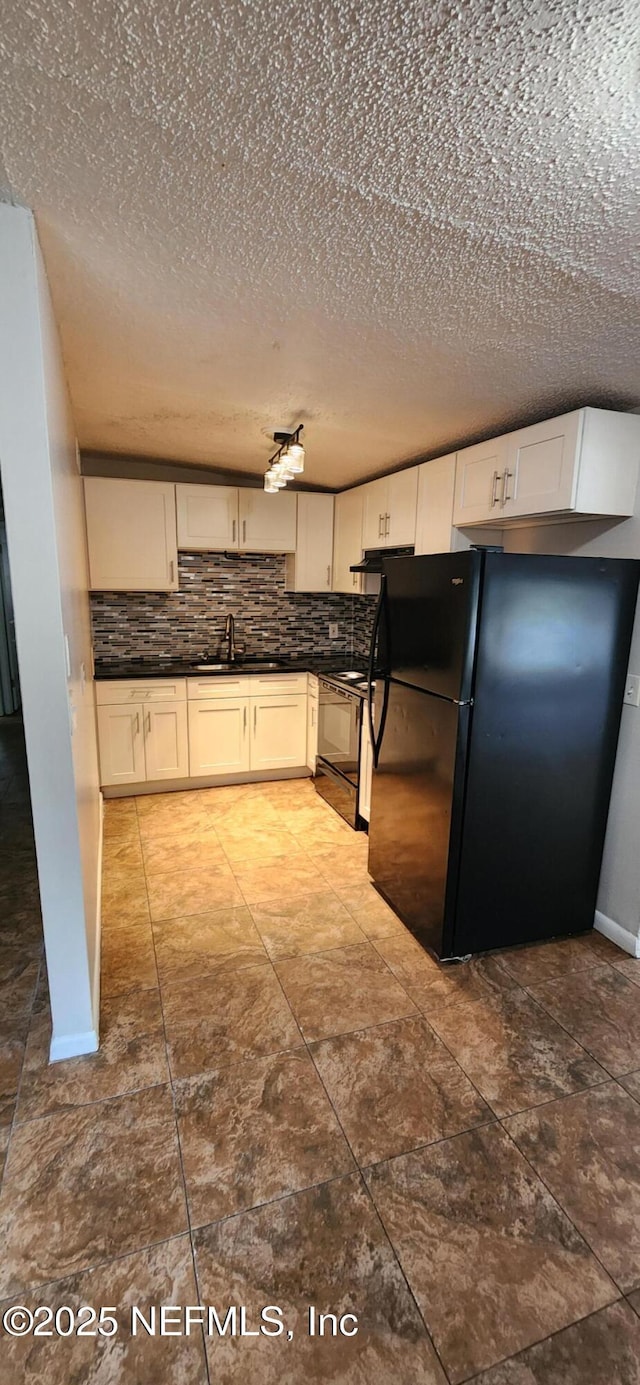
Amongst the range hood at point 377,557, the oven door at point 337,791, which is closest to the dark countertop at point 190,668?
the oven door at point 337,791

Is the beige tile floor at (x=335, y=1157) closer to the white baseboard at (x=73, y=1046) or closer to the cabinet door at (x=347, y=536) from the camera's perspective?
the white baseboard at (x=73, y=1046)

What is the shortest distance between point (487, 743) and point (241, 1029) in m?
1.31

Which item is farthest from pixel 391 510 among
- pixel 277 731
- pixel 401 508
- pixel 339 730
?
pixel 277 731

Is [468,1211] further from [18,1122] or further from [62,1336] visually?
[18,1122]

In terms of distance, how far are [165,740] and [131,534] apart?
4.50 ft

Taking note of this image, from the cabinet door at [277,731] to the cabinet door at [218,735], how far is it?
8 cm

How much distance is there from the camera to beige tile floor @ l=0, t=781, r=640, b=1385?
114 centimetres

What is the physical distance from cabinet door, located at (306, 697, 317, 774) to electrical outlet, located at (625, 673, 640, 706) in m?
2.16

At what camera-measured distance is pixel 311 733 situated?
4.18 metres

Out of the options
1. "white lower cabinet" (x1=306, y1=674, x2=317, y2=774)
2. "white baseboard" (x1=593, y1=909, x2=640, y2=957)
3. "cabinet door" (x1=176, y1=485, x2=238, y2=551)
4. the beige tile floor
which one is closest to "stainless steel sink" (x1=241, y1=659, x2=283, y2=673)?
"white lower cabinet" (x1=306, y1=674, x2=317, y2=774)

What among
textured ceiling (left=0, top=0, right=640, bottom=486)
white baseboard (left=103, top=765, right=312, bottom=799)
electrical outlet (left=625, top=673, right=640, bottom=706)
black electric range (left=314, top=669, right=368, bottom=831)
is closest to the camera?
textured ceiling (left=0, top=0, right=640, bottom=486)

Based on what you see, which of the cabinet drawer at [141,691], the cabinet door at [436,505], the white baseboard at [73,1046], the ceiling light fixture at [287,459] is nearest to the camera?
the white baseboard at [73,1046]

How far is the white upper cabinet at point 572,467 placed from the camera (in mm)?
2084

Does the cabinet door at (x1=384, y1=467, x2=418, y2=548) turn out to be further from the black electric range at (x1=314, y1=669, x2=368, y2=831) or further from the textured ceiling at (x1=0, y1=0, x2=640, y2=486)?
the textured ceiling at (x1=0, y1=0, x2=640, y2=486)
